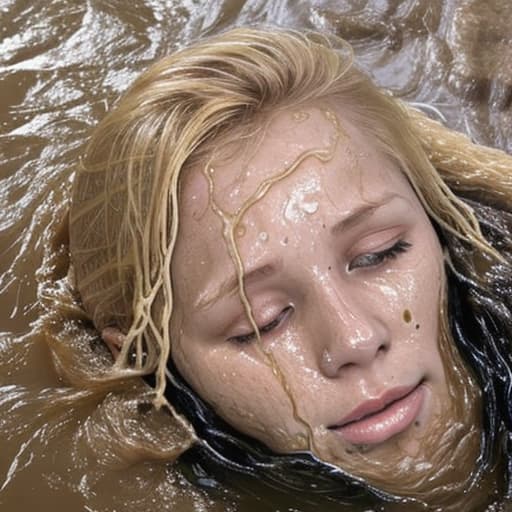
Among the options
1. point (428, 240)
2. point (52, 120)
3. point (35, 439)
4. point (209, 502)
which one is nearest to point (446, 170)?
point (428, 240)

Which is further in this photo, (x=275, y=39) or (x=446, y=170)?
(x=446, y=170)

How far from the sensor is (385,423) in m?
1.88

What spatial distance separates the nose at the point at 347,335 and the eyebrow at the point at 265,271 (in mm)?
123

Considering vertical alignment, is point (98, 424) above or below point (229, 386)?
below

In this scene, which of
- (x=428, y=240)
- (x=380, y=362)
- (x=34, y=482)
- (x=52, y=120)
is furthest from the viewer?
(x=52, y=120)

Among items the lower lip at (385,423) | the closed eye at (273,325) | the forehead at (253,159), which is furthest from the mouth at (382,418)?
the forehead at (253,159)

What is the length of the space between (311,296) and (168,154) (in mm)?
448

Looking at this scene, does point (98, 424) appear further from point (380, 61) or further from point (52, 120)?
point (380, 61)

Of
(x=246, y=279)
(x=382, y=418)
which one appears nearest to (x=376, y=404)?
(x=382, y=418)

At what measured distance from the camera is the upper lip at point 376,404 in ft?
6.10

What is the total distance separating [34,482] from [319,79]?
1.20 metres

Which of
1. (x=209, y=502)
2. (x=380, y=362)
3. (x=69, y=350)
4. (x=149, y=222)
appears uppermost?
(x=149, y=222)

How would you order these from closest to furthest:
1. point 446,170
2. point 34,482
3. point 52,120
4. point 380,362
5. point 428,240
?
point 380,362 < point 428,240 < point 34,482 < point 446,170 < point 52,120

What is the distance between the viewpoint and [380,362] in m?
1.87
